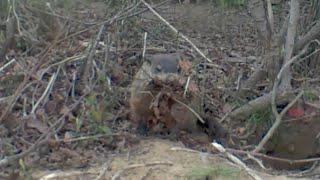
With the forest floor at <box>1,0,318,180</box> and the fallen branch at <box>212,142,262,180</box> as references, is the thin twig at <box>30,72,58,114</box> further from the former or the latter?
the fallen branch at <box>212,142,262,180</box>

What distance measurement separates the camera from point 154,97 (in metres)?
3.86

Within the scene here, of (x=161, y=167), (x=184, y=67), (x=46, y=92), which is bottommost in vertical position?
(x=161, y=167)

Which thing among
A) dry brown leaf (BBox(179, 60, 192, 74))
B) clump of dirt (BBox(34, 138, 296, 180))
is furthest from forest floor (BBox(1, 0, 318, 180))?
dry brown leaf (BBox(179, 60, 192, 74))

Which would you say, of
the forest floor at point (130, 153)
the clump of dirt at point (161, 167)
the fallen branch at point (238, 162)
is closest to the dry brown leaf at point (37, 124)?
the forest floor at point (130, 153)

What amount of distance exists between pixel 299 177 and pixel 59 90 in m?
1.62

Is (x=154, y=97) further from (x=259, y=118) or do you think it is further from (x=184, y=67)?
(x=259, y=118)

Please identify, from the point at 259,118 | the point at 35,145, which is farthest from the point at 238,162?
the point at 35,145

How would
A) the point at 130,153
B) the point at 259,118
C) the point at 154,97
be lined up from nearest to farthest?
the point at 130,153 → the point at 154,97 → the point at 259,118

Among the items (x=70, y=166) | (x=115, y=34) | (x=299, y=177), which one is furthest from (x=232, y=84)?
(x=70, y=166)

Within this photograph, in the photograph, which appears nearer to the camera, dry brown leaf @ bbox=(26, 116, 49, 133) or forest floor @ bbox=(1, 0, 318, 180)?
forest floor @ bbox=(1, 0, 318, 180)

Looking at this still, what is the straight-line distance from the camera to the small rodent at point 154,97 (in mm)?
3859

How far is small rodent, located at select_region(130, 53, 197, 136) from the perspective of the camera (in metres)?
3.86

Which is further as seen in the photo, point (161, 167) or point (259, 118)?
point (259, 118)

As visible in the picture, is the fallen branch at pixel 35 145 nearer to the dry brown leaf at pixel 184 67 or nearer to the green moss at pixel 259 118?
the dry brown leaf at pixel 184 67
